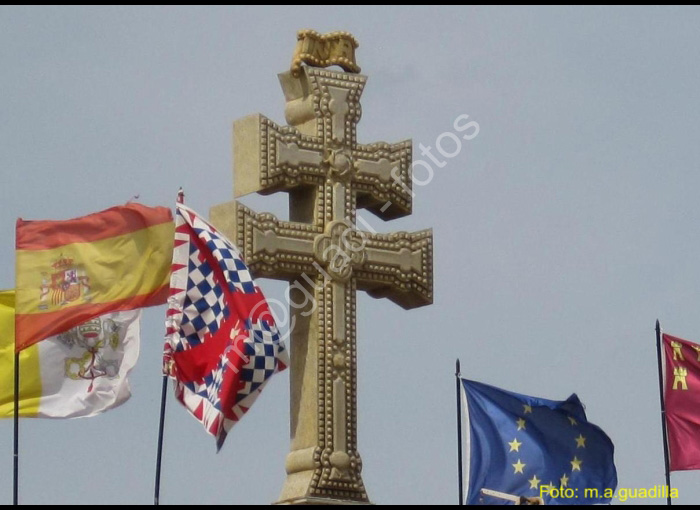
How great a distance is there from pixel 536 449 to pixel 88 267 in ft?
18.8

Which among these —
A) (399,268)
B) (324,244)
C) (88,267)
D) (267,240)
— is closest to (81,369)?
(88,267)

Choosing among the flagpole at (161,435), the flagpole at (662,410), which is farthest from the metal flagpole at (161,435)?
the flagpole at (662,410)

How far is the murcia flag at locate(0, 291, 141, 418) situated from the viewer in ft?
89.0

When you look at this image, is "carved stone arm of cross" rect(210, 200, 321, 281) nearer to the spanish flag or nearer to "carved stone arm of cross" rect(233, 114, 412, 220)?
"carved stone arm of cross" rect(233, 114, 412, 220)

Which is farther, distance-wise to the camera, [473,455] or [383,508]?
[473,455]

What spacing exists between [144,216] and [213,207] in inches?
36.7

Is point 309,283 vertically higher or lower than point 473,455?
higher

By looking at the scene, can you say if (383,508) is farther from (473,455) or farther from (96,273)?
(96,273)

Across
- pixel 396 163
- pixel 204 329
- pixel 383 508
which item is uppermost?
pixel 396 163

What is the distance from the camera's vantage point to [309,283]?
27.1 meters

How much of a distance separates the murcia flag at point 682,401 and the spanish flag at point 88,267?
641 cm

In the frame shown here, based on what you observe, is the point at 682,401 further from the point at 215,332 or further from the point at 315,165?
the point at 215,332

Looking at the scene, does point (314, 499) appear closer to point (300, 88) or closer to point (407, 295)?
point (407, 295)

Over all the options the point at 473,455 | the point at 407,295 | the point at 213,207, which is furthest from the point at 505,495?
the point at 213,207
